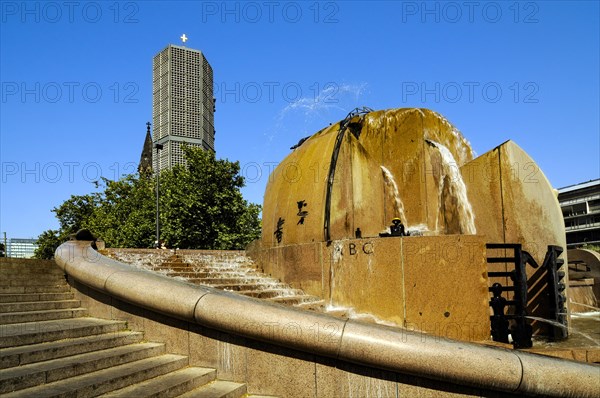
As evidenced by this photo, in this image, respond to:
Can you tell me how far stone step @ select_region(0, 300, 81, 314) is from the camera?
6.77 metres

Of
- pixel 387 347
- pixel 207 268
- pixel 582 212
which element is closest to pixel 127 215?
pixel 207 268

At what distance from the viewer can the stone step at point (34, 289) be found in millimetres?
7523

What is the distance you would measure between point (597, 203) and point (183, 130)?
348 feet

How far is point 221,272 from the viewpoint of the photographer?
34.5ft

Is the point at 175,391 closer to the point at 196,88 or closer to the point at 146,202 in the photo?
the point at 146,202

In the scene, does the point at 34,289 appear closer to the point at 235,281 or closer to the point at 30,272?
the point at 30,272

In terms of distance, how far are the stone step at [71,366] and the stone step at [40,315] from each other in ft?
4.74

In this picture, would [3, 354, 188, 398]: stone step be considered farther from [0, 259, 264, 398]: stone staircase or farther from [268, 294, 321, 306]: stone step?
[268, 294, 321, 306]: stone step

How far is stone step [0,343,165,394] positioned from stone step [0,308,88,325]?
144 centimetres

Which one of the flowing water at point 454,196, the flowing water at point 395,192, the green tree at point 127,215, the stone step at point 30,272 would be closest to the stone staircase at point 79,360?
the stone step at point 30,272

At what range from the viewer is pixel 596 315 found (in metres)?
11.7

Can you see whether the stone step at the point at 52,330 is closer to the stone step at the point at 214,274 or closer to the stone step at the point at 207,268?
the stone step at the point at 214,274

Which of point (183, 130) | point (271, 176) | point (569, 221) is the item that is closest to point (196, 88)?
point (183, 130)

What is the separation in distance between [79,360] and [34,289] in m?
3.14
